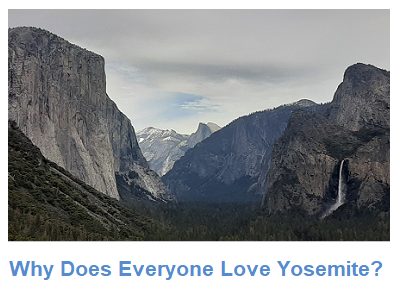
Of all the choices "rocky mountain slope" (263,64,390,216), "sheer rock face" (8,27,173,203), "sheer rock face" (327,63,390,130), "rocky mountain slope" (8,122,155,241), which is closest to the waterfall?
"rocky mountain slope" (263,64,390,216)

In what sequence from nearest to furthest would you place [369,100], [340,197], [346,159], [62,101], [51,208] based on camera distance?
[51,208] → [340,197] → [62,101] → [346,159] → [369,100]

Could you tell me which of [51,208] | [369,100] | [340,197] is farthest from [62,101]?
[369,100]

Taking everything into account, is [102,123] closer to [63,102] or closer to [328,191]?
[63,102]

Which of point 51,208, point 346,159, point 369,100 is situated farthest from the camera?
point 369,100

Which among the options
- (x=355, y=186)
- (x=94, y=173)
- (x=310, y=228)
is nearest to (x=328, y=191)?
(x=355, y=186)

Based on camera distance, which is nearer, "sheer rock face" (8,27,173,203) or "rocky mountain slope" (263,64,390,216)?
"sheer rock face" (8,27,173,203)

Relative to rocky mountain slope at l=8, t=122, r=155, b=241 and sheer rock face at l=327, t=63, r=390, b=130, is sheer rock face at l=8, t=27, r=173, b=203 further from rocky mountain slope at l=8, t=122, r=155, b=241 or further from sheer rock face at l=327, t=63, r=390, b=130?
sheer rock face at l=327, t=63, r=390, b=130

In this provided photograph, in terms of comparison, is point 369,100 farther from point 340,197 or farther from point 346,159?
point 340,197
